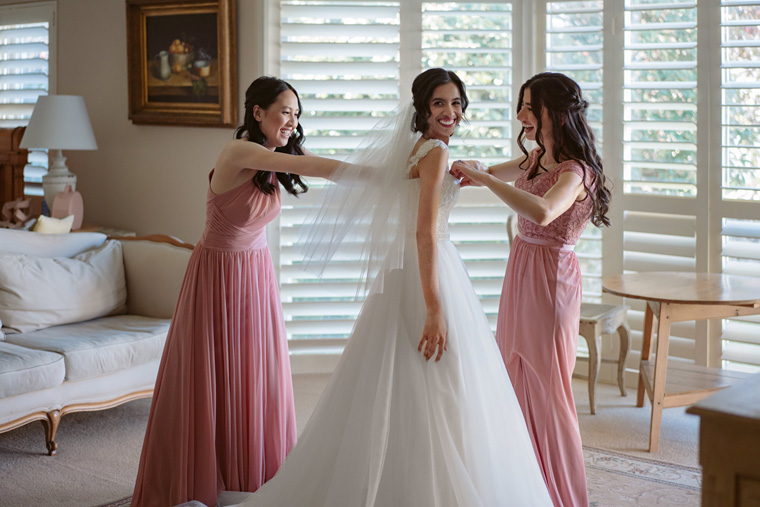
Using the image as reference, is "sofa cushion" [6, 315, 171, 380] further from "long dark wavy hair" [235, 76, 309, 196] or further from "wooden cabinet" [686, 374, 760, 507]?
"wooden cabinet" [686, 374, 760, 507]

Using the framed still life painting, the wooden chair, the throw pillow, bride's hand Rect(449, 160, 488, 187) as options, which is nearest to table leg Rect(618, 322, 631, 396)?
the wooden chair

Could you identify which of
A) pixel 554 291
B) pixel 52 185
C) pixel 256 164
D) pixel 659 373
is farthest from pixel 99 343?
pixel 659 373

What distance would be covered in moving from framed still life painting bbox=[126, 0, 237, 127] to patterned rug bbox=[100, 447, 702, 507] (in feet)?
8.40

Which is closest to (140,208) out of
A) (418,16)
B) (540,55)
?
(418,16)

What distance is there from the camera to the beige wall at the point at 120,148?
4.94 metres

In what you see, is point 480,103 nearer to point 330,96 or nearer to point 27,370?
point 330,96

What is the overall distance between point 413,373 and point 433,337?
12 cm

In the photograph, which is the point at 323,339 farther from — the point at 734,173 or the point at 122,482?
the point at 734,173

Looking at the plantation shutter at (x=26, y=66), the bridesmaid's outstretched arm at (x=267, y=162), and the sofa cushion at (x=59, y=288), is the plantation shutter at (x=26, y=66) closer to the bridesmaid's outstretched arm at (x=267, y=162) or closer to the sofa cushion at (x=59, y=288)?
the sofa cushion at (x=59, y=288)

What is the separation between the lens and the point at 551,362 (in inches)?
103

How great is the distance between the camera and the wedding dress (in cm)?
221

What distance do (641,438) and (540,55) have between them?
215 centimetres

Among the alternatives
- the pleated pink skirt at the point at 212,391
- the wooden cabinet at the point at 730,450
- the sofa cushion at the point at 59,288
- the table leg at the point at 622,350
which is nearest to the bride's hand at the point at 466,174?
the pleated pink skirt at the point at 212,391

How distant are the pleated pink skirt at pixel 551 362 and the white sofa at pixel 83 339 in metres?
1.93
